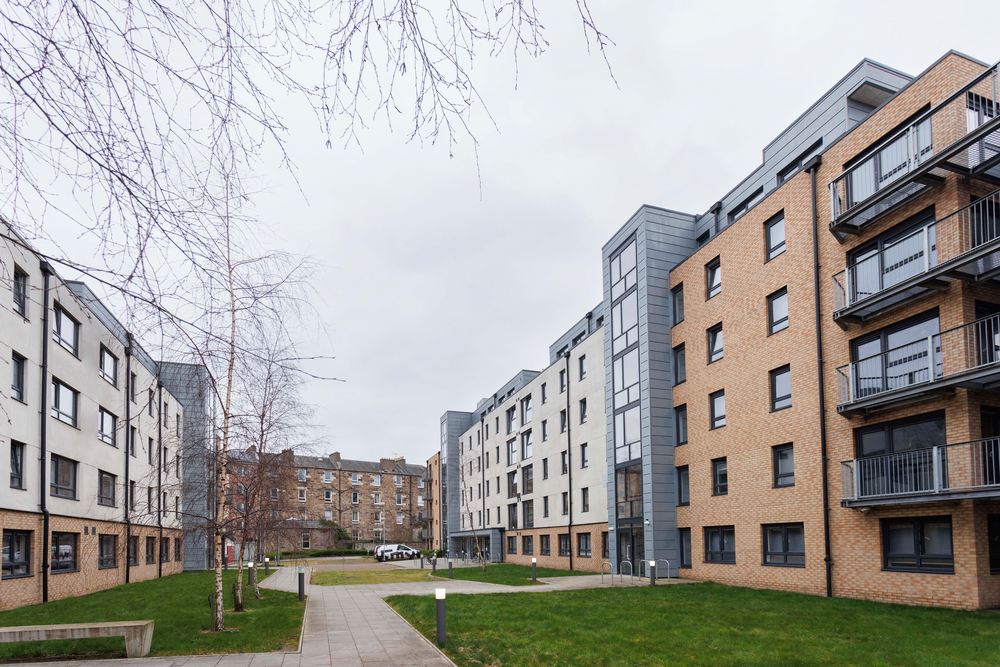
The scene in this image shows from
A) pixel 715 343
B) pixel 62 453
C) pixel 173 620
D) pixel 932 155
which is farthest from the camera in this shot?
pixel 715 343

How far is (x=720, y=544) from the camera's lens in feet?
84.6

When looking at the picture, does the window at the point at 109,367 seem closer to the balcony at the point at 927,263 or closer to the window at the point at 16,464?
the window at the point at 16,464

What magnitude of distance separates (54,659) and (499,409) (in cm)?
4686

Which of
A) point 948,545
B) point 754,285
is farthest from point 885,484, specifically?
point 754,285

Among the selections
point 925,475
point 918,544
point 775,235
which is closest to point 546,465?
point 775,235

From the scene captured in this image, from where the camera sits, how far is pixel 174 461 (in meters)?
14.8

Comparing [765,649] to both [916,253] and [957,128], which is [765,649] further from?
[957,128]

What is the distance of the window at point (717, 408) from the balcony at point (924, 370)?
21.7 ft

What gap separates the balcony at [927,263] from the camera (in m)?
15.9

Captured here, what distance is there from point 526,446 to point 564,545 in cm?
1032

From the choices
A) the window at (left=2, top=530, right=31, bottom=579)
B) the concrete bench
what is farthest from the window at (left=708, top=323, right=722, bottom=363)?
the window at (left=2, top=530, right=31, bottom=579)

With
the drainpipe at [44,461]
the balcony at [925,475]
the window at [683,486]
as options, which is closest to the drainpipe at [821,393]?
the balcony at [925,475]

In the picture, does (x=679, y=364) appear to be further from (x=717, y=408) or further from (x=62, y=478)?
(x=62, y=478)

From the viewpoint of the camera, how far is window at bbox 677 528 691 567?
27981 mm
